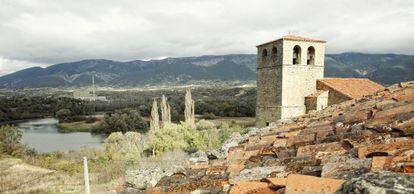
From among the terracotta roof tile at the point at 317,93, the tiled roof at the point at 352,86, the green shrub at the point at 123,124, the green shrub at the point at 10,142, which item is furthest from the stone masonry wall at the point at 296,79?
the green shrub at the point at 123,124

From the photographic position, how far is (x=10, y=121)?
6247 centimetres

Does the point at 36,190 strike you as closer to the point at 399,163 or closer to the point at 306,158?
the point at 306,158

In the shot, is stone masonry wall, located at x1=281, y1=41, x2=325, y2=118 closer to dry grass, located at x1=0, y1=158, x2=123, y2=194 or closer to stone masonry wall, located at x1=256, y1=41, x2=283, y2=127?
stone masonry wall, located at x1=256, y1=41, x2=283, y2=127

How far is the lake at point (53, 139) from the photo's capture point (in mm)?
41750

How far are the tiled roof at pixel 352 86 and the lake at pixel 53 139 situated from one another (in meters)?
31.9

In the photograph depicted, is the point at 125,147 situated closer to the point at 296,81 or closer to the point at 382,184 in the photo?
the point at 296,81

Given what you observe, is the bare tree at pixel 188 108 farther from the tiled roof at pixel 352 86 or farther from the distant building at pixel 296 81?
the tiled roof at pixel 352 86

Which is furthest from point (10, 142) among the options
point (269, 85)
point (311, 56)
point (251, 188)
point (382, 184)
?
point (382, 184)

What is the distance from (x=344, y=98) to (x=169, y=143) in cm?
1298

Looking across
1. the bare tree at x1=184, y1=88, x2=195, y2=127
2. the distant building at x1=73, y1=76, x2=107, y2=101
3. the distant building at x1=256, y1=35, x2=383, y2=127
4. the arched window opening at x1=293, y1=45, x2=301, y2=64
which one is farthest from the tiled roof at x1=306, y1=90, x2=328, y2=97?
the distant building at x1=73, y1=76, x2=107, y2=101

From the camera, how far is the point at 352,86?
1636 cm

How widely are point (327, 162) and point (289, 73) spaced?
14.7 m

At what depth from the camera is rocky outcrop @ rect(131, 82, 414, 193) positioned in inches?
76.7

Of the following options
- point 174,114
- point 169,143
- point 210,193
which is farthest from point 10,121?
point 210,193
